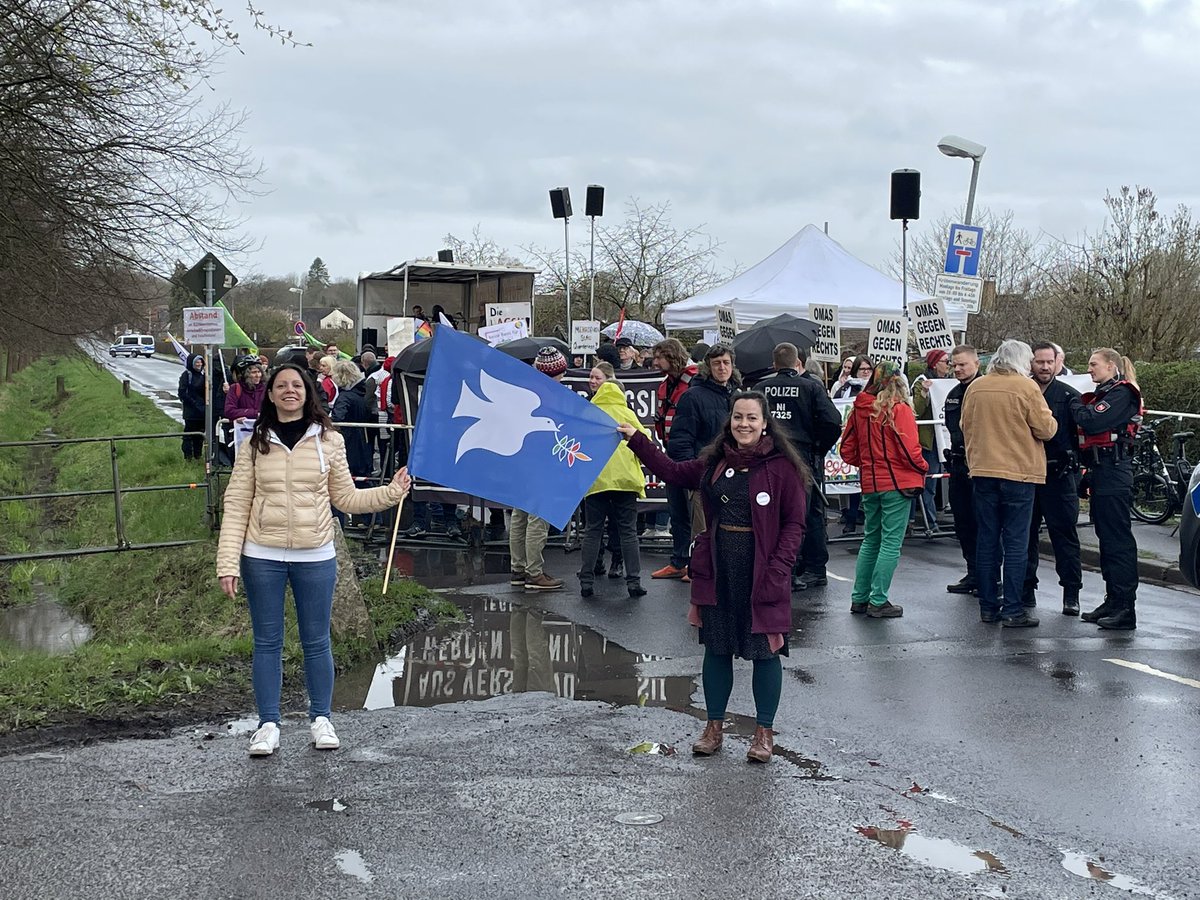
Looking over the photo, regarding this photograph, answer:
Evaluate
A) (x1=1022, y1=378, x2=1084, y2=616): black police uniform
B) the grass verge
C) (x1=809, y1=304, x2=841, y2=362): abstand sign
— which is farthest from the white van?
(x1=1022, y1=378, x2=1084, y2=616): black police uniform

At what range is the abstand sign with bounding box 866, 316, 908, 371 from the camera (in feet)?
53.1

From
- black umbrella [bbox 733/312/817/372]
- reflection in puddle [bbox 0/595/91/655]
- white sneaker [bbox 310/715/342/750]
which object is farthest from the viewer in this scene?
black umbrella [bbox 733/312/817/372]

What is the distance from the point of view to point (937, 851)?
16.6 feet

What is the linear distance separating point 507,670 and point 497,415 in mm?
1580

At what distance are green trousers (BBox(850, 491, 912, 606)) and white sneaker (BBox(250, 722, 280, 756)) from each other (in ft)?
16.7

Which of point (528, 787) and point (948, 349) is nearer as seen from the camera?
point (528, 787)

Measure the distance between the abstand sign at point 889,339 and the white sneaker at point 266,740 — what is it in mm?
10956

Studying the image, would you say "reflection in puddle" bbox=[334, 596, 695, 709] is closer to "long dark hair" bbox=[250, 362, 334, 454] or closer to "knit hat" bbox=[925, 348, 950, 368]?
"long dark hair" bbox=[250, 362, 334, 454]

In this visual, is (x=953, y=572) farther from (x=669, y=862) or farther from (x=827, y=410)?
(x=669, y=862)

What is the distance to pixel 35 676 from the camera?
25.1 ft

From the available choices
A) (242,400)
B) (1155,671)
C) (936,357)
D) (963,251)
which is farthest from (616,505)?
(963,251)

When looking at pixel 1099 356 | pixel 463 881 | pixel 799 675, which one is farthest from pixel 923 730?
pixel 1099 356

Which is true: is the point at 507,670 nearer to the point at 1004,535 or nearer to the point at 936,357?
the point at 1004,535

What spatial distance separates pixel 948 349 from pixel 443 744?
10882 mm
